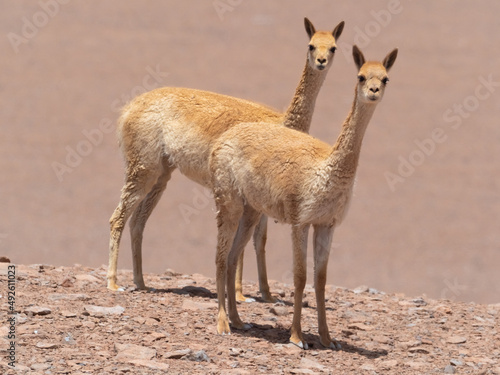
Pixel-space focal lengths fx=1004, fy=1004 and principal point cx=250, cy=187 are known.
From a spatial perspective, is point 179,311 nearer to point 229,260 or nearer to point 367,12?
point 229,260

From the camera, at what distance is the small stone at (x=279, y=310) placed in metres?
13.3

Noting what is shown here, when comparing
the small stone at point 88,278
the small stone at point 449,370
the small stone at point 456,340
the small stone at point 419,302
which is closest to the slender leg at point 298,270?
the small stone at point 449,370

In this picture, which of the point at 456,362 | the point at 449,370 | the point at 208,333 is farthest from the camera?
the point at 208,333

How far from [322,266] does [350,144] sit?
1515 mm

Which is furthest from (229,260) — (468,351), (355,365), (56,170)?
(56,170)

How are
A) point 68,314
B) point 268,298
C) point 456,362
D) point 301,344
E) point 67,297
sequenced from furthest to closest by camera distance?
point 268,298
point 67,297
point 68,314
point 456,362
point 301,344

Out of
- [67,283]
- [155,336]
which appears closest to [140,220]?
[67,283]

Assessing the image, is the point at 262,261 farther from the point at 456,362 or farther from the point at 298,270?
the point at 456,362

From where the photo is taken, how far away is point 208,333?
39.4ft

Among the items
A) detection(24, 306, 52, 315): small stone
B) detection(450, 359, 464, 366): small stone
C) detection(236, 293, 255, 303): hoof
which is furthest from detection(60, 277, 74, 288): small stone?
detection(450, 359, 464, 366): small stone

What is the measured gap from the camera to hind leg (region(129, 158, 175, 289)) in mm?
14555

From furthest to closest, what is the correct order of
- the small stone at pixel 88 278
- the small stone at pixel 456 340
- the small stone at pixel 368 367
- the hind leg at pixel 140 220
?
the small stone at pixel 88 278 < the hind leg at pixel 140 220 < the small stone at pixel 456 340 < the small stone at pixel 368 367

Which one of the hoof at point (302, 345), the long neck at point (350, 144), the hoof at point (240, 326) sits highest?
the long neck at point (350, 144)

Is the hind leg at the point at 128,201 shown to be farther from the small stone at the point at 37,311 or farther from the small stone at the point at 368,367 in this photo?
the small stone at the point at 368,367
